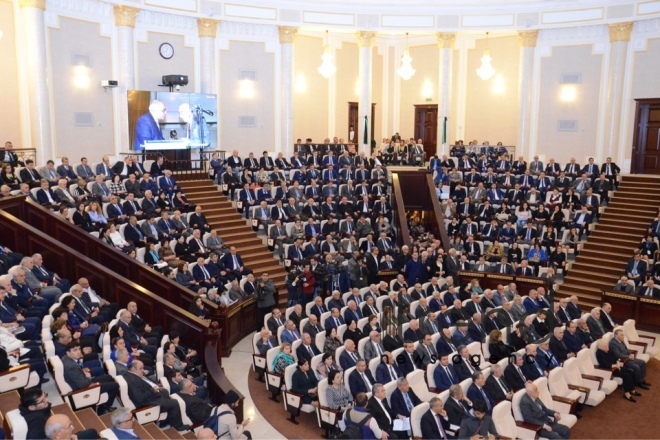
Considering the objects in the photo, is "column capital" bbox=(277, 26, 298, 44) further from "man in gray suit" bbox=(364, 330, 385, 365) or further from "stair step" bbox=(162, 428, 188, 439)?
"stair step" bbox=(162, 428, 188, 439)

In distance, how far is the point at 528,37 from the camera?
67.5ft

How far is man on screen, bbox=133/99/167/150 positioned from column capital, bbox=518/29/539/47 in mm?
12078

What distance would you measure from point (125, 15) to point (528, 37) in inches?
510

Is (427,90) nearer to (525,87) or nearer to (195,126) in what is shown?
(525,87)

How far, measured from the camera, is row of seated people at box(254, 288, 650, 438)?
8258mm

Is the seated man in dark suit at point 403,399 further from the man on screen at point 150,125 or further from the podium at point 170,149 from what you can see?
the man on screen at point 150,125

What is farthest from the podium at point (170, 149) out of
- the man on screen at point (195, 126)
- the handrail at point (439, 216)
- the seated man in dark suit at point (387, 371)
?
the seated man in dark suit at point (387, 371)

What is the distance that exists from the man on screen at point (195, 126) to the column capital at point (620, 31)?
13.2 meters

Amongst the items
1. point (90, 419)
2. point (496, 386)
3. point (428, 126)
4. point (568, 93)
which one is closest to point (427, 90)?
point (428, 126)

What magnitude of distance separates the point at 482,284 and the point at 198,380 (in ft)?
26.0

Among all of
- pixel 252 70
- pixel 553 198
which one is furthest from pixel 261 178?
pixel 553 198

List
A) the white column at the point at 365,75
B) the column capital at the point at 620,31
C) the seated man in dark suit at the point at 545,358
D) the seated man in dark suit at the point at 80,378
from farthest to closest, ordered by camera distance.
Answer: the white column at the point at 365,75
the column capital at the point at 620,31
the seated man in dark suit at the point at 545,358
the seated man in dark suit at the point at 80,378

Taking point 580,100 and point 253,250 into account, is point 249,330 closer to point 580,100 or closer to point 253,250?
point 253,250

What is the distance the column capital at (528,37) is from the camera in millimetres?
20516
